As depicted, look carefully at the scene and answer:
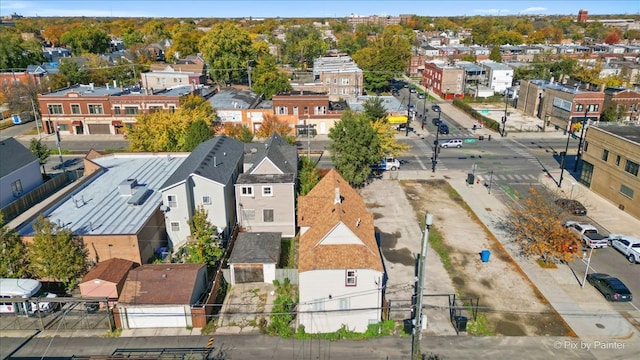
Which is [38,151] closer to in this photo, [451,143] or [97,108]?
[97,108]

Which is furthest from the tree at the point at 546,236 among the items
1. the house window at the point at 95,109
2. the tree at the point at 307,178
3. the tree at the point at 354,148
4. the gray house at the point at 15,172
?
the house window at the point at 95,109

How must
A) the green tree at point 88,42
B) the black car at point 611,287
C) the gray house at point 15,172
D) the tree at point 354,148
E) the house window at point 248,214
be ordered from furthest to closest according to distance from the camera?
1. the green tree at point 88,42
2. the tree at point 354,148
3. the gray house at point 15,172
4. the house window at point 248,214
5. the black car at point 611,287

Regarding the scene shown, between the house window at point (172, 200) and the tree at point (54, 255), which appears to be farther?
the house window at point (172, 200)

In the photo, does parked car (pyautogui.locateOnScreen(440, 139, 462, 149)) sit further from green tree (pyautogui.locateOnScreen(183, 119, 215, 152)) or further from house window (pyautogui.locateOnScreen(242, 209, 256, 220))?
house window (pyautogui.locateOnScreen(242, 209, 256, 220))

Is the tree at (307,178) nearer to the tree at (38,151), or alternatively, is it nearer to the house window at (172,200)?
the house window at (172,200)

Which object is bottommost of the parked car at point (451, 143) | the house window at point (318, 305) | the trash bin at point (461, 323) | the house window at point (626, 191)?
the trash bin at point (461, 323)
